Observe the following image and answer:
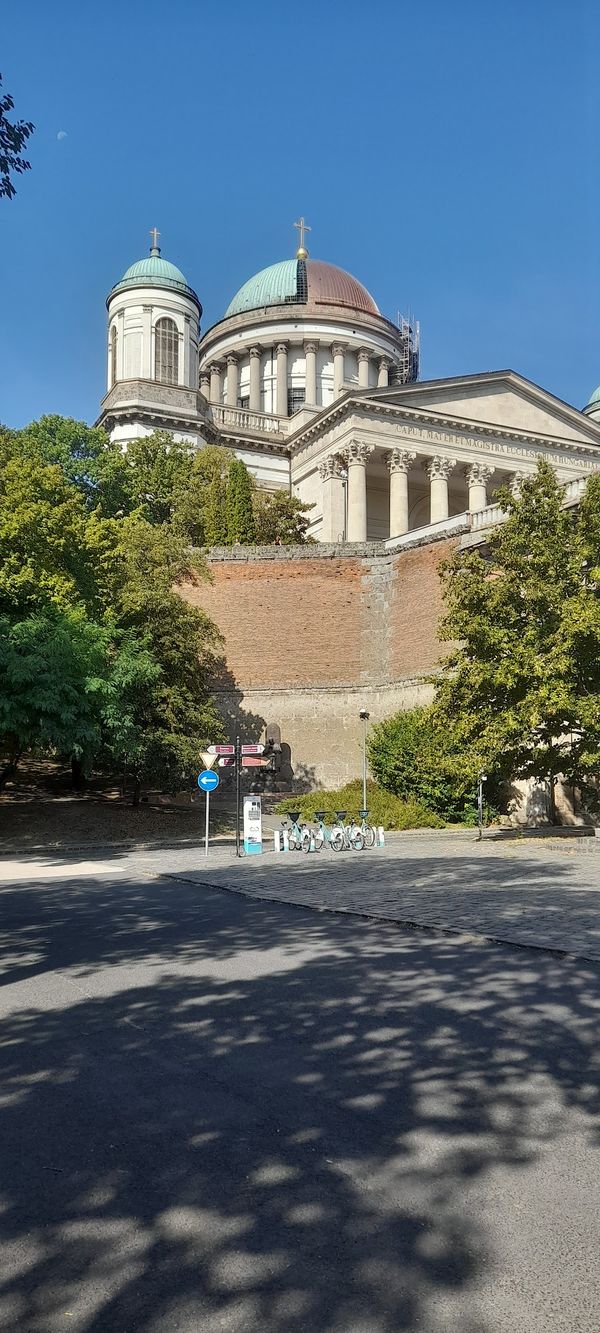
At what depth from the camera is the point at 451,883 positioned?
1566cm

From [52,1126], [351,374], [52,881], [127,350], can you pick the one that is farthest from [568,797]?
[351,374]

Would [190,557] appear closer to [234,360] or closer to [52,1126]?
[52,1126]

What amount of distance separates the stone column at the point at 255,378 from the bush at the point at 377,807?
50383 mm

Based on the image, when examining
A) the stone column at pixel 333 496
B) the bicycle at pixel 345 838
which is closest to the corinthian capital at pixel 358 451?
the stone column at pixel 333 496

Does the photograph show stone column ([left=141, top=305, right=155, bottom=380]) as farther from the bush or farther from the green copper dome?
the bush

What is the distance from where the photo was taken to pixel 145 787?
36250mm

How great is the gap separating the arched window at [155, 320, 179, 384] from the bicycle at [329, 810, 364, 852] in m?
45.4

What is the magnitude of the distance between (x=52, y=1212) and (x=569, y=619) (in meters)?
20.8

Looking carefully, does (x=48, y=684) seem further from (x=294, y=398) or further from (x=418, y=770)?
(x=294, y=398)

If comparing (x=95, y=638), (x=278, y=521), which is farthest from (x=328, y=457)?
(x=95, y=638)

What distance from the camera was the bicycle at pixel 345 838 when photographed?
23.6m

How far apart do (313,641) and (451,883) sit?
27360 millimetres

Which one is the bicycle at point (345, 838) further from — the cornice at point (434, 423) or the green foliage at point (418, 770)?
the cornice at point (434, 423)

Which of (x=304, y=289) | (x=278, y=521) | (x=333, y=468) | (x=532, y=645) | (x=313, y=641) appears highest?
(x=304, y=289)
